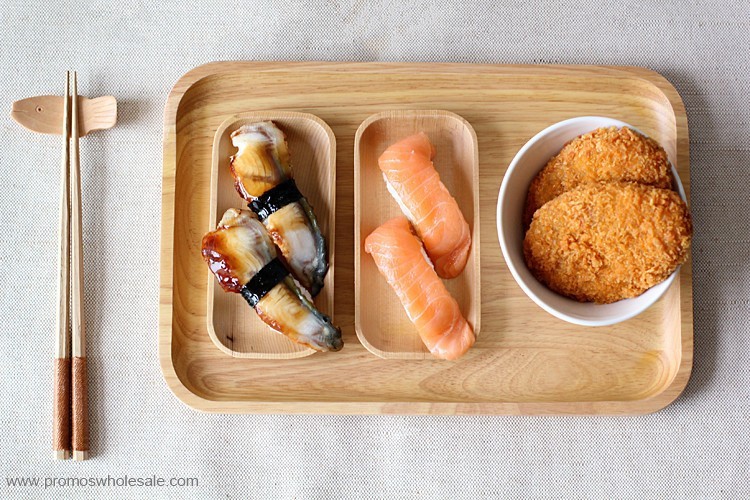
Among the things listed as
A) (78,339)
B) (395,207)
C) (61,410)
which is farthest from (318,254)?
(61,410)

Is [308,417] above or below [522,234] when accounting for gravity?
below

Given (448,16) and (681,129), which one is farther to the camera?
(448,16)

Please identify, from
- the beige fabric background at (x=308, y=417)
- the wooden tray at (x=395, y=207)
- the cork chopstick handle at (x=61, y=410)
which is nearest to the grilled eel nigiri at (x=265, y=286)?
the wooden tray at (x=395, y=207)

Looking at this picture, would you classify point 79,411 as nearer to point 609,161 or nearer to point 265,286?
point 265,286

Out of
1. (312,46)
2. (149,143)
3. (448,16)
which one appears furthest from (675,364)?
(149,143)

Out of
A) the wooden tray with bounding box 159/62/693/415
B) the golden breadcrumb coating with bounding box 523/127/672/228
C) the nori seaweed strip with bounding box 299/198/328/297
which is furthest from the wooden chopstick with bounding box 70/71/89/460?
the golden breadcrumb coating with bounding box 523/127/672/228

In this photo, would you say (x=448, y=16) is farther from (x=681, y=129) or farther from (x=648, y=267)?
(x=648, y=267)
